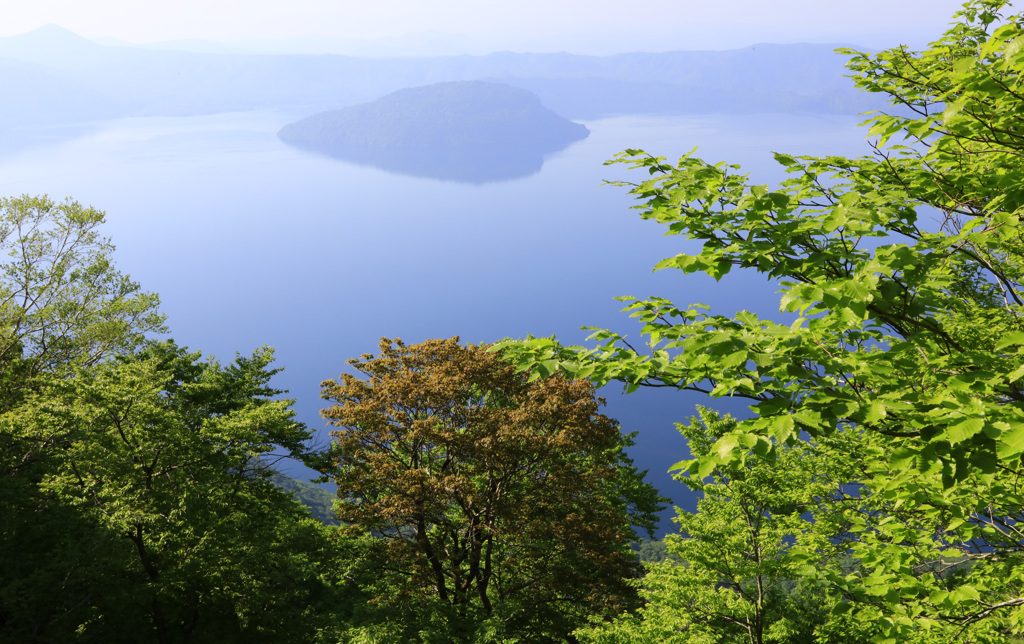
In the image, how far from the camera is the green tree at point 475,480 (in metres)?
11.6

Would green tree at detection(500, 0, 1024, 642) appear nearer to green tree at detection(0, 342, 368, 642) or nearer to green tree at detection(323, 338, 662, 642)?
green tree at detection(323, 338, 662, 642)

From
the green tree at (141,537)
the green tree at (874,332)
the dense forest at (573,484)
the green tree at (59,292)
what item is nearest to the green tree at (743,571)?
the dense forest at (573,484)

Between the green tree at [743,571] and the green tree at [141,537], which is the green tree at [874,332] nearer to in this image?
the green tree at [743,571]

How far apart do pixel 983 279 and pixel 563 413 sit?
24.8 feet

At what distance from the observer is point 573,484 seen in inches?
473

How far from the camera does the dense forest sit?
3.79 metres

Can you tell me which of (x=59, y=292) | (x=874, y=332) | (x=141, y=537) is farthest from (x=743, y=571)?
(x=59, y=292)

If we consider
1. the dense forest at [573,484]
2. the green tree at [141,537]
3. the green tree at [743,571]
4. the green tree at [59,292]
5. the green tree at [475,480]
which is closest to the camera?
the dense forest at [573,484]

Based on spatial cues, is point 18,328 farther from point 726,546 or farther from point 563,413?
point 726,546

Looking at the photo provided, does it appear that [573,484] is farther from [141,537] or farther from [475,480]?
[141,537]

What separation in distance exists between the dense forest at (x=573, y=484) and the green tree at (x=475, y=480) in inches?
2.6

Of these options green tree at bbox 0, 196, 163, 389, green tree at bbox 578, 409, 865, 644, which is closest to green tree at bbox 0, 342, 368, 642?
green tree at bbox 578, 409, 865, 644

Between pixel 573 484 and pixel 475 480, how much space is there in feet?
9.90

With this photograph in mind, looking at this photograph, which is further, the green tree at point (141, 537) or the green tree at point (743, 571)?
the green tree at point (141, 537)
